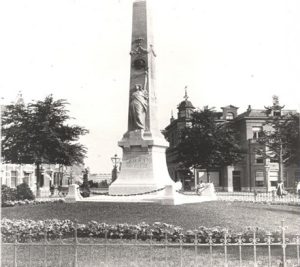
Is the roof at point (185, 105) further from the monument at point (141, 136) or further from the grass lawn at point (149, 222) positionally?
the grass lawn at point (149, 222)

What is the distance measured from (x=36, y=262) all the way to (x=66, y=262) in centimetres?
56

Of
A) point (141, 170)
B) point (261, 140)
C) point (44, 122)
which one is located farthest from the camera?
point (261, 140)

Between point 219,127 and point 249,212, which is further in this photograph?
point 219,127

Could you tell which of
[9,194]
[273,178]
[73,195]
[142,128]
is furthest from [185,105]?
[73,195]

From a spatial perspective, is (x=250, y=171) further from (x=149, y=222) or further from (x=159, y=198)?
(x=149, y=222)

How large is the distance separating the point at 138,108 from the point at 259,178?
3961cm

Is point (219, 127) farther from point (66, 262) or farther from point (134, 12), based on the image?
point (66, 262)

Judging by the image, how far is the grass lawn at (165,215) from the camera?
14258mm

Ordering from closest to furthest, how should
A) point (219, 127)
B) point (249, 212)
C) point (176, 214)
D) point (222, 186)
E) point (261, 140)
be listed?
point (176, 214) < point (249, 212) < point (261, 140) < point (219, 127) < point (222, 186)

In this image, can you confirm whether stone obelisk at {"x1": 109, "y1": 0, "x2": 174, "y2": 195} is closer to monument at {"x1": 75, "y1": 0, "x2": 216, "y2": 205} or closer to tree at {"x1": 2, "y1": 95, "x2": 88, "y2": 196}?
monument at {"x1": 75, "y1": 0, "x2": 216, "y2": 205}

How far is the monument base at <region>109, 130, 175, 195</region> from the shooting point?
67.9 ft

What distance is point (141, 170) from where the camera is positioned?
68.6 ft

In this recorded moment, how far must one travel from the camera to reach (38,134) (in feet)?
125

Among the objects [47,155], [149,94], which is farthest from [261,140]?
[149,94]
